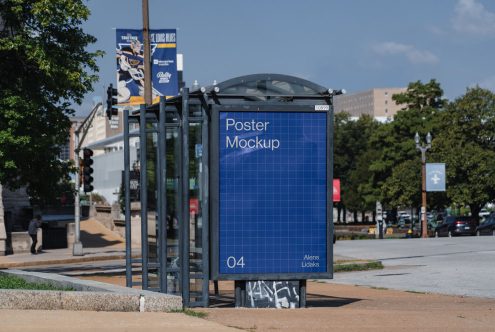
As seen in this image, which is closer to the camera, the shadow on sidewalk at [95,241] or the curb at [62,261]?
the curb at [62,261]

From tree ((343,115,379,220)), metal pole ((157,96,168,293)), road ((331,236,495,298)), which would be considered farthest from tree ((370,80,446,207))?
metal pole ((157,96,168,293))

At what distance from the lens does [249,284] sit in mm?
14336

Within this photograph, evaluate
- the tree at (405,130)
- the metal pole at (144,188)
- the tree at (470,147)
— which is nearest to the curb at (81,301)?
the metal pole at (144,188)

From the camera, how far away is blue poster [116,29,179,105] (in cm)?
2981

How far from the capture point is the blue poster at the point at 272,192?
14148mm

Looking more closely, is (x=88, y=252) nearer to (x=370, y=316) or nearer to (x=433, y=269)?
(x=433, y=269)

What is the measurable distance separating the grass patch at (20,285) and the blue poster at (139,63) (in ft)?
44.2

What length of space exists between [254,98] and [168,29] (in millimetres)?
16359

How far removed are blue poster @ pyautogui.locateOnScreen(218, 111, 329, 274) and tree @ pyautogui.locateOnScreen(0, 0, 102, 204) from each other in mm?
11244

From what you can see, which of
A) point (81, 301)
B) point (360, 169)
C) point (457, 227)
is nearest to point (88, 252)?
point (457, 227)

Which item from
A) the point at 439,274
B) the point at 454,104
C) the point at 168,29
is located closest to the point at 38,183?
the point at 168,29

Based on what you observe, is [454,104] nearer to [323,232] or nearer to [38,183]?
[38,183]

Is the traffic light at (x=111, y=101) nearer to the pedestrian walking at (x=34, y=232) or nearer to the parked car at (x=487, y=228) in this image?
the pedestrian walking at (x=34, y=232)

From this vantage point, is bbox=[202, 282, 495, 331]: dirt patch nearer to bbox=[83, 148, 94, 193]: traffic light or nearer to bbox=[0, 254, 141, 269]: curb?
bbox=[0, 254, 141, 269]: curb
